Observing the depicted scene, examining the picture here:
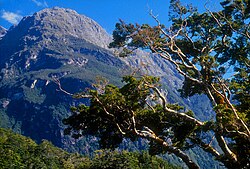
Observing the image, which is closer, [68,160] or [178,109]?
[178,109]

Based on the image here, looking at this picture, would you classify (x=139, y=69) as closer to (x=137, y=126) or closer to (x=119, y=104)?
(x=119, y=104)

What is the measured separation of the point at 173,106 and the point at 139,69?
3460 millimetres

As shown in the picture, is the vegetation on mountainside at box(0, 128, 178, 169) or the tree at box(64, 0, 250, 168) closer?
the tree at box(64, 0, 250, 168)

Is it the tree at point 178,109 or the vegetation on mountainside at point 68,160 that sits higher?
the vegetation on mountainside at point 68,160

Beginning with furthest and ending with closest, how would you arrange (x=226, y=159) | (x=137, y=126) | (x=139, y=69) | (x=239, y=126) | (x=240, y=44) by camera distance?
(x=240, y=44) → (x=137, y=126) → (x=139, y=69) → (x=226, y=159) → (x=239, y=126)

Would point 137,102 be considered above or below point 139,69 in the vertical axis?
below

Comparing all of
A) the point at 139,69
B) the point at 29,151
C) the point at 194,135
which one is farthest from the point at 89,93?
the point at 29,151

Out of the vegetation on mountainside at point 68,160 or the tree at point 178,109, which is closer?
the tree at point 178,109

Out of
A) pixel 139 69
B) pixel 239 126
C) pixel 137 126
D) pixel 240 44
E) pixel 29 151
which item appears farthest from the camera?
pixel 29 151

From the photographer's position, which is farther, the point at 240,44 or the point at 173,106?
the point at 240,44

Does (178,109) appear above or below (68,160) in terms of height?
below

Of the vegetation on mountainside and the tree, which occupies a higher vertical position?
the vegetation on mountainside

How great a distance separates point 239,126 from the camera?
16.8 m

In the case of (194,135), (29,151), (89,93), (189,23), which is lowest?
(194,135)
